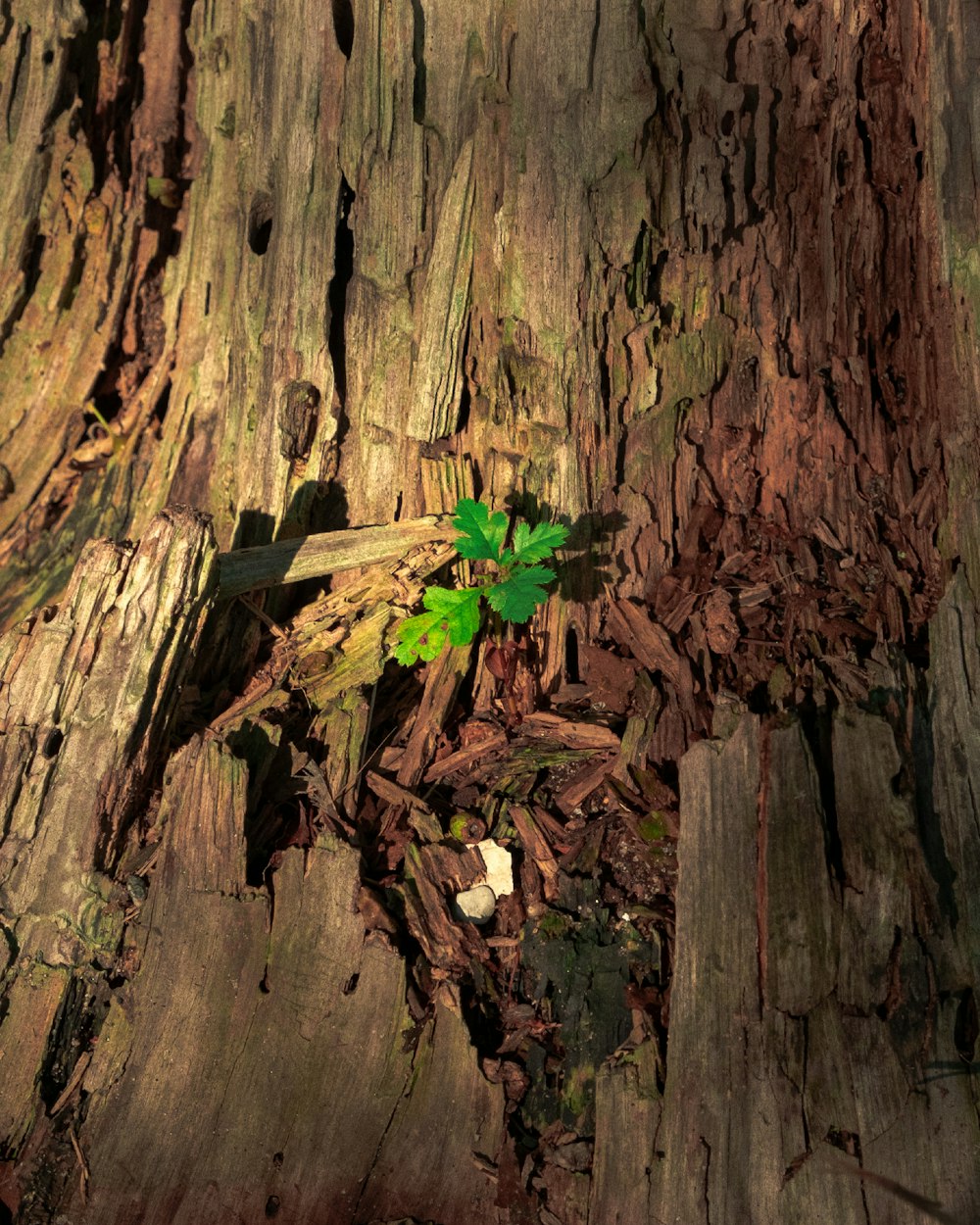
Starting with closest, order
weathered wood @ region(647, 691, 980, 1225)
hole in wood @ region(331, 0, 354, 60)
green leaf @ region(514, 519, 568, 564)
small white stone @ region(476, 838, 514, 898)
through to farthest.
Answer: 1. weathered wood @ region(647, 691, 980, 1225)
2. small white stone @ region(476, 838, 514, 898)
3. green leaf @ region(514, 519, 568, 564)
4. hole in wood @ region(331, 0, 354, 60)

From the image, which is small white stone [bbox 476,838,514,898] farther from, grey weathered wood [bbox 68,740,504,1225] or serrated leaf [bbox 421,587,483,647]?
serrated leaf [bbox 421,587,483,647]

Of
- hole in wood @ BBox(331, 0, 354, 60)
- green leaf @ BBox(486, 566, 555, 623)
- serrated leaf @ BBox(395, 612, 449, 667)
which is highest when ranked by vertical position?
hole in wood @ BBox(331, 0, 354, 60)

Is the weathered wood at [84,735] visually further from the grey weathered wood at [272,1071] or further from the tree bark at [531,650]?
the grey weathered wood at [272,1071]

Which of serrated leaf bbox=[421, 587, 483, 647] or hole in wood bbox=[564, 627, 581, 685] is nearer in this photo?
serrated leaf bbox=[421, 587, 483, 647]

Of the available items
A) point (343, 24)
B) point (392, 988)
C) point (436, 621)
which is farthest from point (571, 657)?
point (343, 24)

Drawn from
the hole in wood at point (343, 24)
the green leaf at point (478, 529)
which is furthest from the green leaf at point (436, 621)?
the hole in wood at point (343, 24)

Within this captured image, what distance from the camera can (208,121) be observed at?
4.25m

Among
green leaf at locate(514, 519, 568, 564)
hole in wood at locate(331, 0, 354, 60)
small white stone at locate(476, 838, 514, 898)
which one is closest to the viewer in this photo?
small white stone at locate(476, 838, 514, 898)

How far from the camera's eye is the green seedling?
121 inches

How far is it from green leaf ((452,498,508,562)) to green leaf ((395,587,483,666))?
13cm

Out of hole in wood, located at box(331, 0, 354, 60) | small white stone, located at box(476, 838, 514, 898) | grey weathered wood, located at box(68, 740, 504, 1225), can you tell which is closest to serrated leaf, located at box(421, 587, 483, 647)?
small white stone, located at box(476, 838, 514, 898)

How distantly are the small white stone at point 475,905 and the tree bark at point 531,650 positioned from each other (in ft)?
0.17

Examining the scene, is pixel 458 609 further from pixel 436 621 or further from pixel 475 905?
pixel 475 905

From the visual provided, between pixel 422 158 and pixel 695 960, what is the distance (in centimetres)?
294
